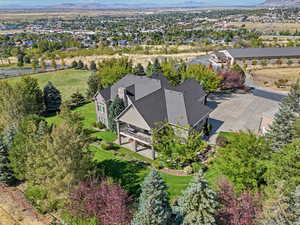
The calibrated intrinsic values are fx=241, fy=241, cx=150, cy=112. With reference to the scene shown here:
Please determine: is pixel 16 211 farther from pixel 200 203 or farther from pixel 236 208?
pixel 236 208

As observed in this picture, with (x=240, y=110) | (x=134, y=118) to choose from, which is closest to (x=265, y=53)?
(x=240, y=110)

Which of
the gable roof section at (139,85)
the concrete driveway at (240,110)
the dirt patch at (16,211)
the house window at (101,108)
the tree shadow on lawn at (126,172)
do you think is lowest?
the dirt patch at (16,211)

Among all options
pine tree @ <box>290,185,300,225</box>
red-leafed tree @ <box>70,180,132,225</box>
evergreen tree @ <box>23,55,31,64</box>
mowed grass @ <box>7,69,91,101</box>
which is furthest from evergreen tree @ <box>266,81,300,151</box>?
evergreen tree @ <box>23,55,31,64</box>

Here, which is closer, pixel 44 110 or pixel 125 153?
pixel 125 153

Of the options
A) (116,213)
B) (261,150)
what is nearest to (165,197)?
(116,213)

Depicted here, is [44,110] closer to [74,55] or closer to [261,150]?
[261,150]

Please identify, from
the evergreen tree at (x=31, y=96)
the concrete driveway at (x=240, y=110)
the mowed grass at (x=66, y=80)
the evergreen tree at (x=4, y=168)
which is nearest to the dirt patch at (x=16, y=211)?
the evergreen tree at (x=4, y=168)

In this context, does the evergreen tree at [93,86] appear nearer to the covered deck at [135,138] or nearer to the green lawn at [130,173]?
the covered deck at [135,138]
